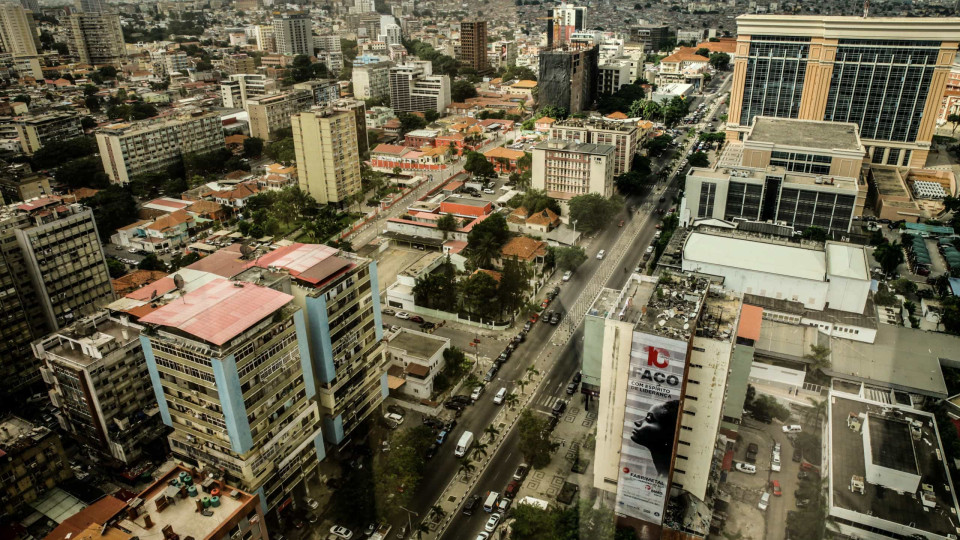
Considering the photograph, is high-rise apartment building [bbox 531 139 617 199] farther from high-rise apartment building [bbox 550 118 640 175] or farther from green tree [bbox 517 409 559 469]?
green tree [bbox 517 409 559 469]

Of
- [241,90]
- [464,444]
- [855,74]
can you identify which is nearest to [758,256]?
[464,444]

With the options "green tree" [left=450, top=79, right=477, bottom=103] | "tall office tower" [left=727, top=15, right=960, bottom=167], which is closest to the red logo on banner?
"tall office tower" [left=727, top=15, right=960, bottom=167]

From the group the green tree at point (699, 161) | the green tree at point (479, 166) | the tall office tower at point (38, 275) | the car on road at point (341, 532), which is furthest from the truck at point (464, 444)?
the green tree at point (699, 161)

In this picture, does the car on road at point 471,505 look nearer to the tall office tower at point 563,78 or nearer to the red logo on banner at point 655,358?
the red logo on banner at point 655,358

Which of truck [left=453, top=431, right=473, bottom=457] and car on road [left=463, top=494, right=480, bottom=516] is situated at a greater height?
truck [left=453, top=431, right=473, bottom=457]

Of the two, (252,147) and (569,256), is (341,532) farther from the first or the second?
(252,147)

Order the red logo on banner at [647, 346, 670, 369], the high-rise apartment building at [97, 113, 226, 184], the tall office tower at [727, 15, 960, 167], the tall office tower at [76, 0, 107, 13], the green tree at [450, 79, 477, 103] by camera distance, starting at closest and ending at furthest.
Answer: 1. the red logo on banner at [647, 346, 670, 369]
2. the tall office tower at [727, 15, 960, 167]
3. the high-rise apartment building at [97, 113, 226, 184]
4. the green tree at [450, 79, 477, 103]
5. the tall office tower at [76, 0, 107, 13]
